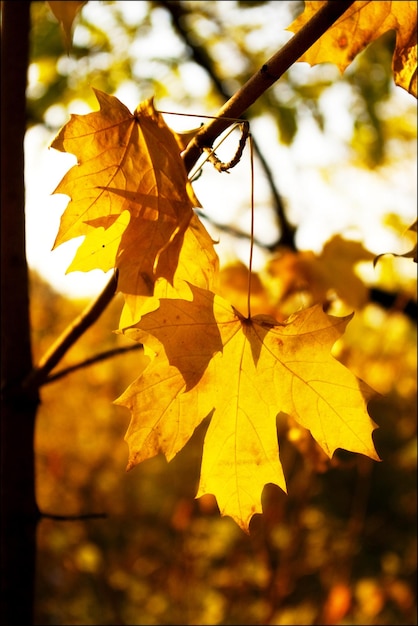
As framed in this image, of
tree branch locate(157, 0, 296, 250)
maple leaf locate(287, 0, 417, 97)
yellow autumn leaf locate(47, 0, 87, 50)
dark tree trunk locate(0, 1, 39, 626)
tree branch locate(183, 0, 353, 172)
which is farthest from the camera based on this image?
tree branch locate(157, 0, 296, 250)

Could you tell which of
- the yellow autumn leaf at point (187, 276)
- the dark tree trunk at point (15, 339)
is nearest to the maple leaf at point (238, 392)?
the yellow autumn leaf at point (187, 276)

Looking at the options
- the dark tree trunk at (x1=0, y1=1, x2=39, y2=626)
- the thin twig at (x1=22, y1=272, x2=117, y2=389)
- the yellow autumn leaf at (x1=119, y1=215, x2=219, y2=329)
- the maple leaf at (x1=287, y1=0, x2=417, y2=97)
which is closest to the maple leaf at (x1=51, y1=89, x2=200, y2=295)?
the yellow autumn leaf at (x1=119, y1=215, x2=219, y2=329)

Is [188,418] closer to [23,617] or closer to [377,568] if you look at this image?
[23,617]

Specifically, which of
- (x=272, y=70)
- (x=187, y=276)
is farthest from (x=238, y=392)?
(x=272, y=70)

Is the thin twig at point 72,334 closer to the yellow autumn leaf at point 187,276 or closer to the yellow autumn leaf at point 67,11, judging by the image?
the yellow autumn leaf at point 187,276

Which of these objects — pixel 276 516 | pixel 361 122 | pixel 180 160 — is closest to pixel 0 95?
pixel 180 160

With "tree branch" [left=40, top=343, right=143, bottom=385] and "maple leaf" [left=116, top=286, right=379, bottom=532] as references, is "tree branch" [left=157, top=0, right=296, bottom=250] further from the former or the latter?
"maple leaf" [left=116, top=286, right=379, bottom=532]

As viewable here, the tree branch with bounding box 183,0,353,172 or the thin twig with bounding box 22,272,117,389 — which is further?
the thin twig with bounding box 22,272,117,389
